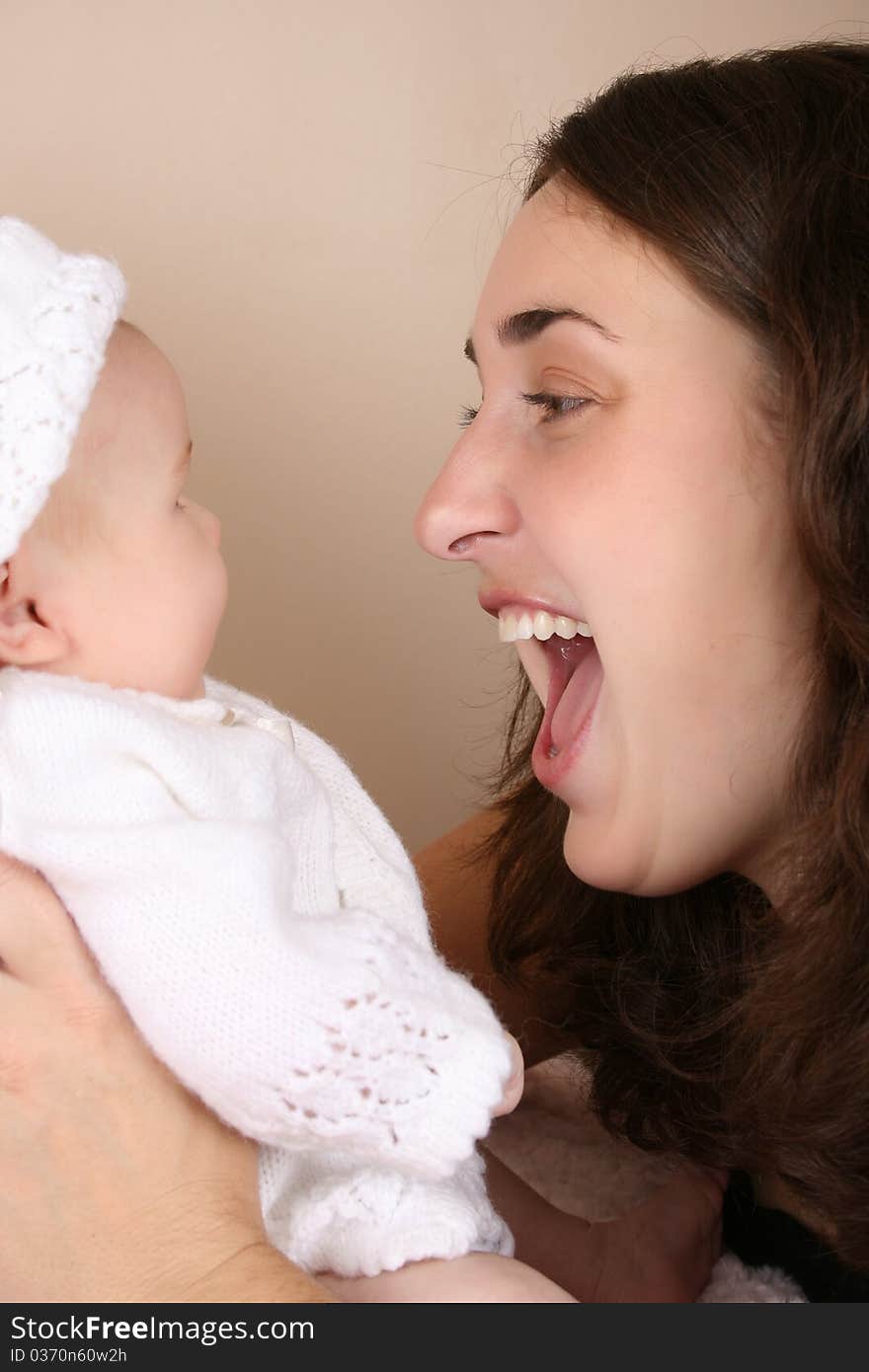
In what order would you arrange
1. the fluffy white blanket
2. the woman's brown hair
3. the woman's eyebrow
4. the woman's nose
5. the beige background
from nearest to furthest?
the woman's brown hair < the woman's eyebrow < the woman's nose < the fluffy white blanket < the beige background

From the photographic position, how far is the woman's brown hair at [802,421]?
4.28ft

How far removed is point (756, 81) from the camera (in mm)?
1482

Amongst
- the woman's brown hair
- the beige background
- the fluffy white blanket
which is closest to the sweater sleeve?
the woman's brown hair

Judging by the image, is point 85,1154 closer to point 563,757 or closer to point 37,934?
point 37,934

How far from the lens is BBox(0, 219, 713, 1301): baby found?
1157 mm

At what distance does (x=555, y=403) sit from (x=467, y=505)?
5.7 inches

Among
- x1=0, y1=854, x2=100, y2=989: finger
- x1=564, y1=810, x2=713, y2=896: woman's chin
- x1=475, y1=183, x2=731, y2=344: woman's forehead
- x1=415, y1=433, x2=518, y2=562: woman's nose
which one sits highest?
x1=475, y1=183, x2=731, y2=344: woman's forehead

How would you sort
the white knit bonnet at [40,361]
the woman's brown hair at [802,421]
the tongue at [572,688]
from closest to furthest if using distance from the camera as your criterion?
the white knit bonnet at [40,361], the woman's brown hair at [802,421], the tongue at [572,688]

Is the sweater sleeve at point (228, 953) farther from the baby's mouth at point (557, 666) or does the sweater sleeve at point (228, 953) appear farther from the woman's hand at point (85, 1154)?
the baby's mouth at point (557, 666)

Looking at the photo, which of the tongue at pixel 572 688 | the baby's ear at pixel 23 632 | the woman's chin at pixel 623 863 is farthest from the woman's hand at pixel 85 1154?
the tongue at pixel 572 688

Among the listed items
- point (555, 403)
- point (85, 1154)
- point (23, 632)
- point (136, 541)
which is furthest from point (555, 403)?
point (85, 1154)

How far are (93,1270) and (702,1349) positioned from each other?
1.71ft

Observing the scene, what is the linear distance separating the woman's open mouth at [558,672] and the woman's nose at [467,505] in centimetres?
11

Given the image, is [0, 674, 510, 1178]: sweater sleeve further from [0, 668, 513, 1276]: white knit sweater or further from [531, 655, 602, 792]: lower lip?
[531, 655, 602, 792]: lower lip
